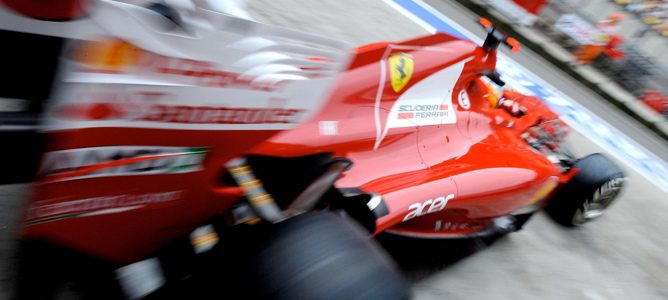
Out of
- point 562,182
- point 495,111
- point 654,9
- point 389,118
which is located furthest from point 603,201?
point 654,9

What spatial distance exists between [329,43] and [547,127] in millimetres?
2406

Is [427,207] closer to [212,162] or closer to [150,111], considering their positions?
[212,162]

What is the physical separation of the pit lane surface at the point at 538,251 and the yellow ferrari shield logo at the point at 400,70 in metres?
0.63

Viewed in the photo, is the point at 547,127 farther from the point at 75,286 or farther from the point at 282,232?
the point at 75,286

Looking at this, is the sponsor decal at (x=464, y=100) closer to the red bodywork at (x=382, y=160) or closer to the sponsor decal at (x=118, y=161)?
the red bodywork at (x=382, y=160)

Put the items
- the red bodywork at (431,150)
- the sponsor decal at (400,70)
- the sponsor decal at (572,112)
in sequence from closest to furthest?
the red bodywork at (431,150), the sponsor decal at (400,70), the sponsor decal at (572,112)

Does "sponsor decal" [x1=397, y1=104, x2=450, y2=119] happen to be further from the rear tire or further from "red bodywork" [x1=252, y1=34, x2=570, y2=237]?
the rear tire

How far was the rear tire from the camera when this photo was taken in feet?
10.6

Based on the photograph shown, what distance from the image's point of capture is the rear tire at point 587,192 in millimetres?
3244

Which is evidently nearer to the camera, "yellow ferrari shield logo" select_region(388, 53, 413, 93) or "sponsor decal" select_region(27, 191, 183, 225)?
"sponsor decal" select_region(27, 191, 183, 225)

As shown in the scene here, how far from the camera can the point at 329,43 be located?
1.43 m

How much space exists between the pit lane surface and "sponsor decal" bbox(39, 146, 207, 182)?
997mm

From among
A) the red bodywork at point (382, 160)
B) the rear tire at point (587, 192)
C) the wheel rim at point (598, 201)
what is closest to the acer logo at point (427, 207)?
the red bodywork at point (382, 160)

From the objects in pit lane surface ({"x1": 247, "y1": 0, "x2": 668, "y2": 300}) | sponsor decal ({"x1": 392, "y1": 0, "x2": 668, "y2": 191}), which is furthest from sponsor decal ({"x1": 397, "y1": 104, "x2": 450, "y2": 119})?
sponsor decal ({"x1": 392, "y1": 0, "x2": 668, "y2": 191})
